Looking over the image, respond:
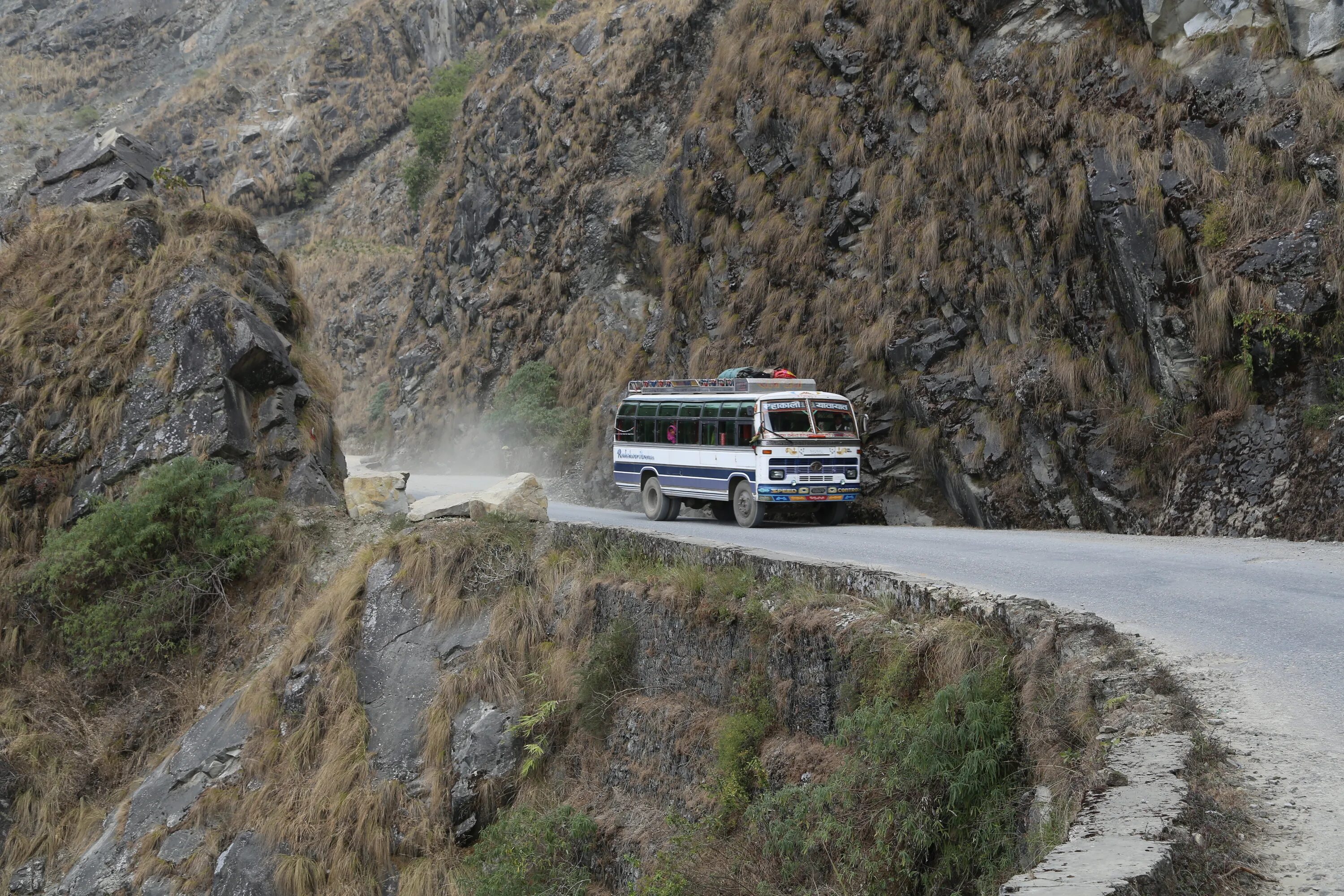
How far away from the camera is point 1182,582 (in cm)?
823

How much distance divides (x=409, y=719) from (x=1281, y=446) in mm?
11048

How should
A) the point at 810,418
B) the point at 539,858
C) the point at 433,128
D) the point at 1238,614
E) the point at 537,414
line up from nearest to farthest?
the point at 1238,614, the point at 539,858, the point at 810,418, the point at 537,414, the point at 433,128

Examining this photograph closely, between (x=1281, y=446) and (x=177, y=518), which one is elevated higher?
Result: (x=1281, y=446)

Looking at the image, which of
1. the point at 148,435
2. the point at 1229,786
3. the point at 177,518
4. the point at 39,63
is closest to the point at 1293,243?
the point at 1229,786

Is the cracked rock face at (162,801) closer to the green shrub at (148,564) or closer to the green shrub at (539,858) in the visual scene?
the green shrub at (148,564)

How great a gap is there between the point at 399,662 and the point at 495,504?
266 centimetres

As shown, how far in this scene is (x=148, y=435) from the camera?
50.3ft

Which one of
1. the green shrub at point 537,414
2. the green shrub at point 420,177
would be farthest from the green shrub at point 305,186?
the green shrub at point 537,414

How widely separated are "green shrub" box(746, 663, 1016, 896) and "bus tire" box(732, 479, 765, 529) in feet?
33.8

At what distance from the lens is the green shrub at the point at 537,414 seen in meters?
28.0

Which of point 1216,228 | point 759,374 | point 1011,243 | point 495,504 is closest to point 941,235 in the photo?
point 1011,243

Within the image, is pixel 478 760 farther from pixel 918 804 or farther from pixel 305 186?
pixel 305 186

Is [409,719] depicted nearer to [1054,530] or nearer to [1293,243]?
[1054,530]

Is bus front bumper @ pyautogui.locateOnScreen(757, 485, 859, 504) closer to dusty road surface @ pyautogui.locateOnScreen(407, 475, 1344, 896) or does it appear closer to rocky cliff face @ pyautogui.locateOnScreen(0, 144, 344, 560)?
dusty road surface @ pyautogui.locateOnScreen(407, 475, 1344, 896)
